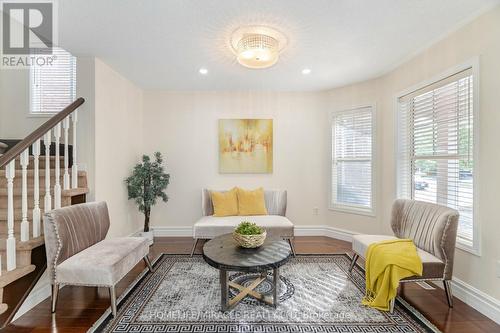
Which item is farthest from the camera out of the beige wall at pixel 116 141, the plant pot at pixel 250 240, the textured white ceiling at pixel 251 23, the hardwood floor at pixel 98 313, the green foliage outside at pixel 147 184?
the green foliage outside at pixel 147 184

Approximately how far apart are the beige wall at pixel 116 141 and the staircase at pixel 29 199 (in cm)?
26

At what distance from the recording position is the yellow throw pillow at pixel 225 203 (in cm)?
391

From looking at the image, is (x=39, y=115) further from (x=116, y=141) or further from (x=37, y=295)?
(x=37, y=295)

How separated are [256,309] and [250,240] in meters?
0.59

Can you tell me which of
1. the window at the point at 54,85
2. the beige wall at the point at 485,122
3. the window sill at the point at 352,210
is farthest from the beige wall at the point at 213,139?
the beige wall at the point at 485,122

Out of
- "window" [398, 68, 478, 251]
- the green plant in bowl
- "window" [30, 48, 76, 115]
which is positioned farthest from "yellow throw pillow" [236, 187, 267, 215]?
"window" [30, 48, 76, 115]

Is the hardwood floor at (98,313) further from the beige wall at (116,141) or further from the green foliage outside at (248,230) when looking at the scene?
the green foliage outside at (248,230)

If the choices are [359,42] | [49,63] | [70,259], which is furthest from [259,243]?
[49,63]

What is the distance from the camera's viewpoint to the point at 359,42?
2699mm

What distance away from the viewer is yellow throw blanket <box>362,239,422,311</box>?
84.4 inches

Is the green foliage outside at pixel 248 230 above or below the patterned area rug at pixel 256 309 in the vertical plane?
above

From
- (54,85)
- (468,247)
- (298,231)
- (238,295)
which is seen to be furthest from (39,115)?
(468,247)

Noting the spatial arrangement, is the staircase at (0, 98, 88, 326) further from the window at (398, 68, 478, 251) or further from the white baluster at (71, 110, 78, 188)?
the window at (398, 68, 478, 251)

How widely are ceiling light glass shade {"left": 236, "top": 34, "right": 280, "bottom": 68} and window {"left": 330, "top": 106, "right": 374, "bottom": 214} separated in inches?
84.2
